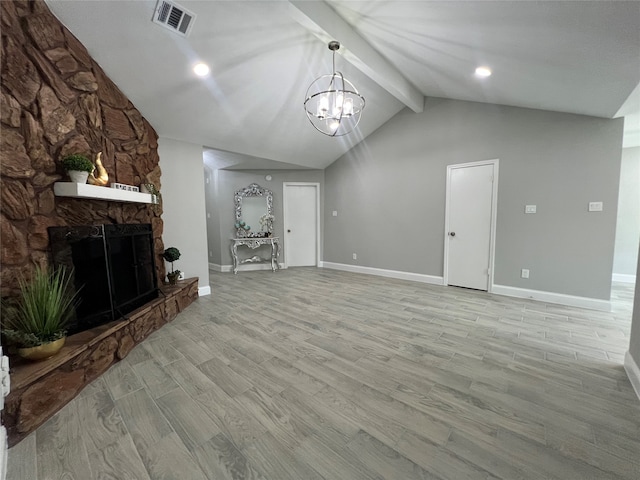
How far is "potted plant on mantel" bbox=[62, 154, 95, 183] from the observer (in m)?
1.93

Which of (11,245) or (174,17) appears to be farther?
(174,17)

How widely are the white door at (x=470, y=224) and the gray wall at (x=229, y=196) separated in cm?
289

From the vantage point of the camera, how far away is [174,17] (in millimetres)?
2113

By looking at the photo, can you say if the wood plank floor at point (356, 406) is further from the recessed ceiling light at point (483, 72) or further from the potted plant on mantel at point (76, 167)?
the recessed ceiling light at point (483, 72)

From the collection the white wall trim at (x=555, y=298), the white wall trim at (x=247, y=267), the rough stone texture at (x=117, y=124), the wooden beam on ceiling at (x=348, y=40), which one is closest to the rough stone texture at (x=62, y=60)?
the rough stone texture at (x=117, y=124)

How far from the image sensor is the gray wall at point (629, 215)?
4.42 m

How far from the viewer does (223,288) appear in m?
4.35

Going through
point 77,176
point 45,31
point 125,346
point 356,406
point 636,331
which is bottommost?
point 356,406

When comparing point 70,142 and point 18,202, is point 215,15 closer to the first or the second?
point 70,142

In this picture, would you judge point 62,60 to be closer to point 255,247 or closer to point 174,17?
point 174,17

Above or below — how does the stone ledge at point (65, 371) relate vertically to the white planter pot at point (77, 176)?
below

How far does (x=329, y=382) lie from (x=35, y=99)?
2.94 metres

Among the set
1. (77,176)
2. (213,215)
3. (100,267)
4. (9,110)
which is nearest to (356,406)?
(100,267)

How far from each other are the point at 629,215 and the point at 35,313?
25.9ft
